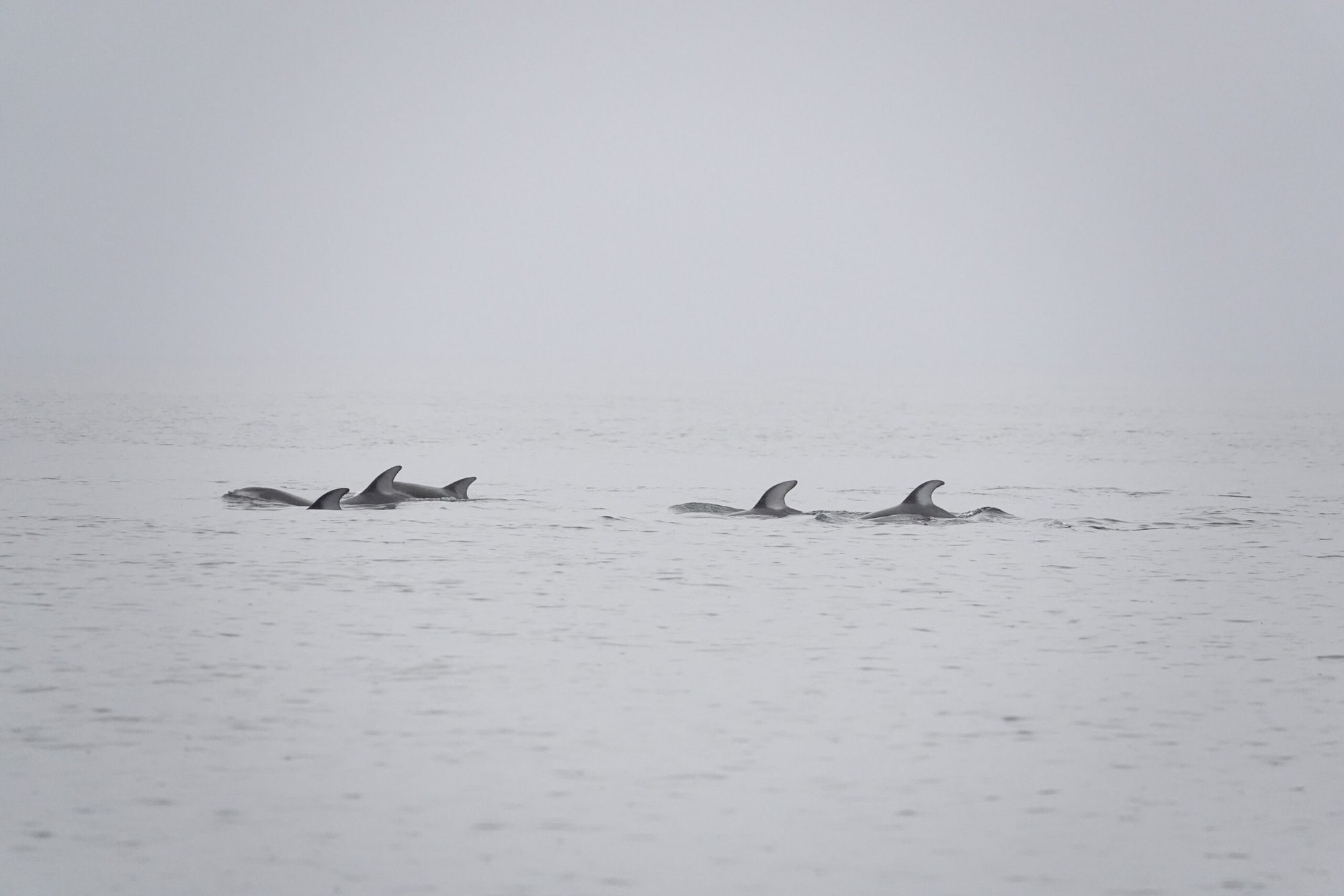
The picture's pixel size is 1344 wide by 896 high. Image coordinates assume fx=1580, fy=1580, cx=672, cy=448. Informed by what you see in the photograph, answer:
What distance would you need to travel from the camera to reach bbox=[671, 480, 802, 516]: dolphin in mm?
27984

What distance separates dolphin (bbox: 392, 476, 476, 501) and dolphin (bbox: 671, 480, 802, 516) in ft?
→ 14.5

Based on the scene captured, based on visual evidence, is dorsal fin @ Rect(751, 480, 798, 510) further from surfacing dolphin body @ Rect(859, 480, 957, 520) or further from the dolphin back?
the dolphin back

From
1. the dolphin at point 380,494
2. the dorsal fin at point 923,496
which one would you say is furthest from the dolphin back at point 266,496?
the dorsal fin at point 923,496

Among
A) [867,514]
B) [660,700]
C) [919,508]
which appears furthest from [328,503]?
[660,700]

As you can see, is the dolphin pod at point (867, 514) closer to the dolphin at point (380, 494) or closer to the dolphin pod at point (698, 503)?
the dolphin pod at point (698, 503)

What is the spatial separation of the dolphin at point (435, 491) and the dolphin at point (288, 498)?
1.85 meters

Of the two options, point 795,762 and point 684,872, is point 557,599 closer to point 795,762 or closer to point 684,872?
point 795,762

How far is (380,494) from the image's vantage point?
94.3ft

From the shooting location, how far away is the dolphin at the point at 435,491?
30.1 m

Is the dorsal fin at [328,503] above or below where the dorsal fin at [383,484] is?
below

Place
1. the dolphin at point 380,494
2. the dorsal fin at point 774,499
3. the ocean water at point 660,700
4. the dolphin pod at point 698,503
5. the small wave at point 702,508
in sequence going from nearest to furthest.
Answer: the ocean water at point 660,700 < the dolphin pod at point 698,503 < the dorsal fin at point 774,499 < the dolphin at point 380,494 < the small wave at point 702,508

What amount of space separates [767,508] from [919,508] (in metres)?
2.67

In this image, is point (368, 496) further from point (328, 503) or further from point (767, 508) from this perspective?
point (767, 508)

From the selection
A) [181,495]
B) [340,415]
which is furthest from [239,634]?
[340,415]
